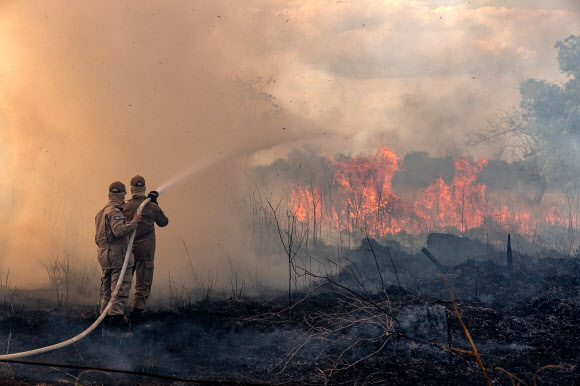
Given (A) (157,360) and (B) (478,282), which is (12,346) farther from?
(B) (478,282)

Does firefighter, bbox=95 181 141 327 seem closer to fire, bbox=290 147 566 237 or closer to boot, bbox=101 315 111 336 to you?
boot, bbox=101 315 111 336

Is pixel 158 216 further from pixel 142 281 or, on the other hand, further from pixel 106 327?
pixel 106 327

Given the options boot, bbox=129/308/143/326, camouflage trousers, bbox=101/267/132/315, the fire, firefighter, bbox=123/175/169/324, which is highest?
the fire

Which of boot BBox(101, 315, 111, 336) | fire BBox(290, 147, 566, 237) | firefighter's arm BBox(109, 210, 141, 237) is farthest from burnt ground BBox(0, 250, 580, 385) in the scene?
fire BBox(290, 147, 566, 237)

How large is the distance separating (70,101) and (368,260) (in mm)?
10727

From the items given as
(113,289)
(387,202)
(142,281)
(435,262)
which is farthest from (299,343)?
(387,202)

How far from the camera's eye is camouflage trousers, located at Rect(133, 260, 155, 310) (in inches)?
321

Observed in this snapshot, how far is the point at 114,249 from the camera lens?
772 cm

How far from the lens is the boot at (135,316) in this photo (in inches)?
311

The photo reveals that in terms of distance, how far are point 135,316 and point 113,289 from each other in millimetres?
698

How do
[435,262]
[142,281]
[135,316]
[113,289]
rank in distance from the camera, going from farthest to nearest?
[435,262], [142,281], [135,316], [113,289]

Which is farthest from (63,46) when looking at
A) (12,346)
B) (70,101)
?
(12,346)

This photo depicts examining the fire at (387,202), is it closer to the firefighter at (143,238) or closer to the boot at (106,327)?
the firefighter at (143,238)

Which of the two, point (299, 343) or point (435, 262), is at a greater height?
point (435, 262)
